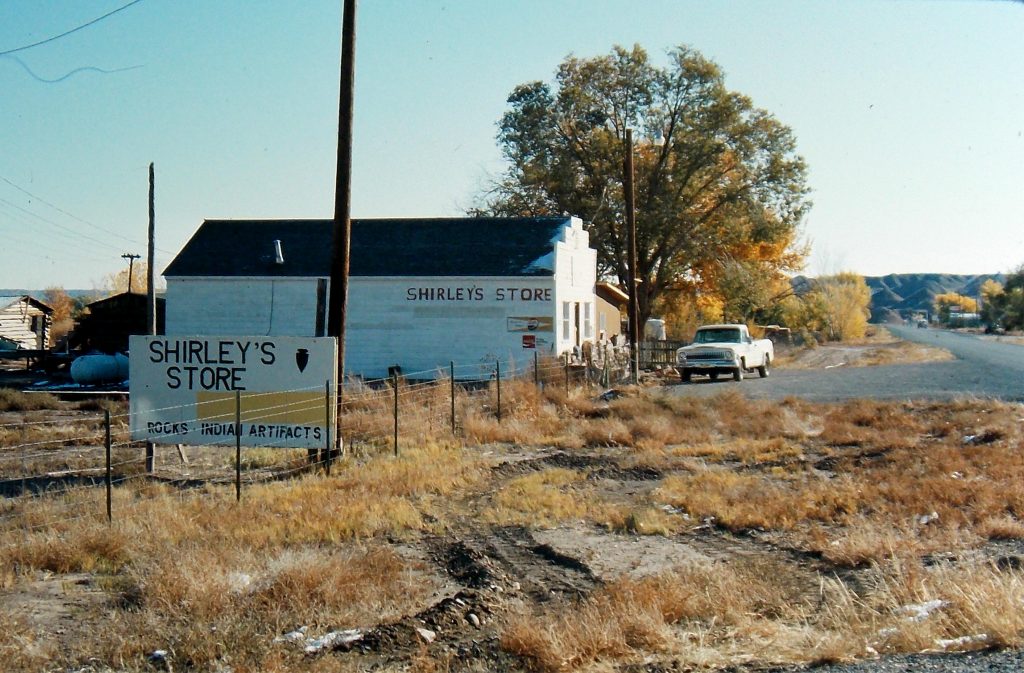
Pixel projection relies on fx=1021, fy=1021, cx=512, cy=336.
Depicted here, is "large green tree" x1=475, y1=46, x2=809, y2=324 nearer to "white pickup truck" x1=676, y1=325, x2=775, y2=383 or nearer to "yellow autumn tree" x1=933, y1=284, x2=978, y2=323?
"white pickup truck" x1=676, y1=325, x2=775, y2=383

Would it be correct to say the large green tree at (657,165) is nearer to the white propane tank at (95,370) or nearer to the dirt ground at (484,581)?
the white propane tank at (95,370)

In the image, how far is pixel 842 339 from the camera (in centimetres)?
9238

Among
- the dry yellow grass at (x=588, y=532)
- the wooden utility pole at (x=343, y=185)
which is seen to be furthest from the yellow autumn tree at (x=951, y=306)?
the wooden utility pole at (x=343, y=185)

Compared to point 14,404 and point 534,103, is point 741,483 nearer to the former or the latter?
point 14,404

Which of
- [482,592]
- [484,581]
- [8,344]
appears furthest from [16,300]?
[482,592]

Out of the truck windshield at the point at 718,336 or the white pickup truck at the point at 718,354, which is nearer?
the white pickup truck at the point at 718,354

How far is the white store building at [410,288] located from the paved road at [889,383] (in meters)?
5.52

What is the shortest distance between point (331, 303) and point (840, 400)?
50.4 feet

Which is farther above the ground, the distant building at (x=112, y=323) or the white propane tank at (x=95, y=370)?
the distant building at (x=112, y=323)

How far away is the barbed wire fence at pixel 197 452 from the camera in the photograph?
1181 cm

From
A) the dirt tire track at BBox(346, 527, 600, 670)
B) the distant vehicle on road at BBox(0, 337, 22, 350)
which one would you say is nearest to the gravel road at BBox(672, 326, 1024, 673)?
the dirt tire track at BBox(346, 527, 600, 670)

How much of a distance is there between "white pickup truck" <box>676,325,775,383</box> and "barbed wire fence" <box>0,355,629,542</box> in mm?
13384

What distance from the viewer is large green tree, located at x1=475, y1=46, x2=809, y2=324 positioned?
50656 millimetres

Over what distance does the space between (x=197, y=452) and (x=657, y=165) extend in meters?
37.8
